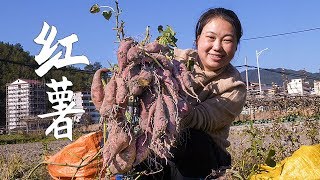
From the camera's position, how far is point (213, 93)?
7.35 ft

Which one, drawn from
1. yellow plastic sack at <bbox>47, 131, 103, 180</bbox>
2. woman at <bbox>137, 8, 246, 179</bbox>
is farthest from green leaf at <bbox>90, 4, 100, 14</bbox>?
yellow plastic sack at <bbox>47, 131, 103, 180</bbox>

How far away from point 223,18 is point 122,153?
87cm


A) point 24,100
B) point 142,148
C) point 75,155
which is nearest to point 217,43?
point 142,148

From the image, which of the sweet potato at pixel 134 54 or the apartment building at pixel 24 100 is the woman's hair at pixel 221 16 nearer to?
the sweet potato at pixel 134 54

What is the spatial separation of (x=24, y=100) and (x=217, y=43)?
4126 cm

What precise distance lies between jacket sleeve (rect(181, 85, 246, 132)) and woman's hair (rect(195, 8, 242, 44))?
280 millimetres

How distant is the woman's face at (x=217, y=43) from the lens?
2209 mm

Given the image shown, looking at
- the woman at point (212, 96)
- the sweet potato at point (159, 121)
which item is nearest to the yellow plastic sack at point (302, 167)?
the woman at point (212, 96)

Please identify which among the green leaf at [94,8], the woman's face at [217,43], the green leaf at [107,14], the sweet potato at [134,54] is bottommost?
the sweet potato at [134,54]

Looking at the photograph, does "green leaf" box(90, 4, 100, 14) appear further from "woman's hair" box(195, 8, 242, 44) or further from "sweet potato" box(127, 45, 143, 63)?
"woman's hair" box(195, 8, 242, 44)

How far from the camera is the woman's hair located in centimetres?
224

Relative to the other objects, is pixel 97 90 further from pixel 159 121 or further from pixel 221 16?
pixel 221 16

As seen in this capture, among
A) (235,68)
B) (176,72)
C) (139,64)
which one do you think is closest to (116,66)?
(139,64)

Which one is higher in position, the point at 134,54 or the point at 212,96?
the point at 134,54
